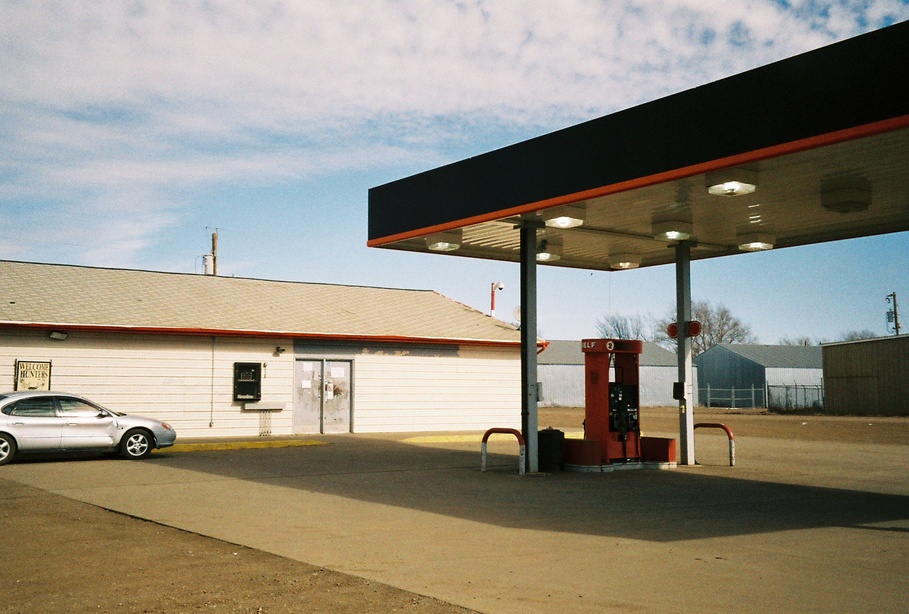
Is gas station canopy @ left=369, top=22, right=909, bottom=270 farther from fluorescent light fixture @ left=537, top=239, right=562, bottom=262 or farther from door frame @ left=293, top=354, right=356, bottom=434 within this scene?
door frame @ left=293, top=354, right=356, bottom=434

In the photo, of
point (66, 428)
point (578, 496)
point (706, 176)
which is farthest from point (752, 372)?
point (706, 176)

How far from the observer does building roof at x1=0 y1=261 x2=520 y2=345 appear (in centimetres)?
2394

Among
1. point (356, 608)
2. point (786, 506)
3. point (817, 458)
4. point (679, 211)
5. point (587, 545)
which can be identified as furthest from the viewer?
point (817, 458)

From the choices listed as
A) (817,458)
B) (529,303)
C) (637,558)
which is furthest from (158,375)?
(637,558)

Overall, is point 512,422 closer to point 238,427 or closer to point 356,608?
point 238,427

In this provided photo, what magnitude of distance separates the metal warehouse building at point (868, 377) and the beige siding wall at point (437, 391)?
26.9 m

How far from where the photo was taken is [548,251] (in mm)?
18516

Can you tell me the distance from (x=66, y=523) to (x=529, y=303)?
8.80 m

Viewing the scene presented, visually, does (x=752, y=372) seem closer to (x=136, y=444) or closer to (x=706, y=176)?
(x=136, y=444)

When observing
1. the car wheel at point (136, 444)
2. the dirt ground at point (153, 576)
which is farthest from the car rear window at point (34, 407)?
the dirt ground at point (153, 576)

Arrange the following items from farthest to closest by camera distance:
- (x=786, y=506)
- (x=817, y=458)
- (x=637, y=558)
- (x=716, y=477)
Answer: (x=817, y=458), (x=716, y=477), (x=786, y=506), (x=637, y=558)

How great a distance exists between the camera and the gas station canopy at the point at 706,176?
360 inches

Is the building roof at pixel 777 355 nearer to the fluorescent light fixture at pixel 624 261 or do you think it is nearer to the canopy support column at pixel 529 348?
the fluorescent light fixture at pixel 624 261

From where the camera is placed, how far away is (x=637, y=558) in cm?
823
